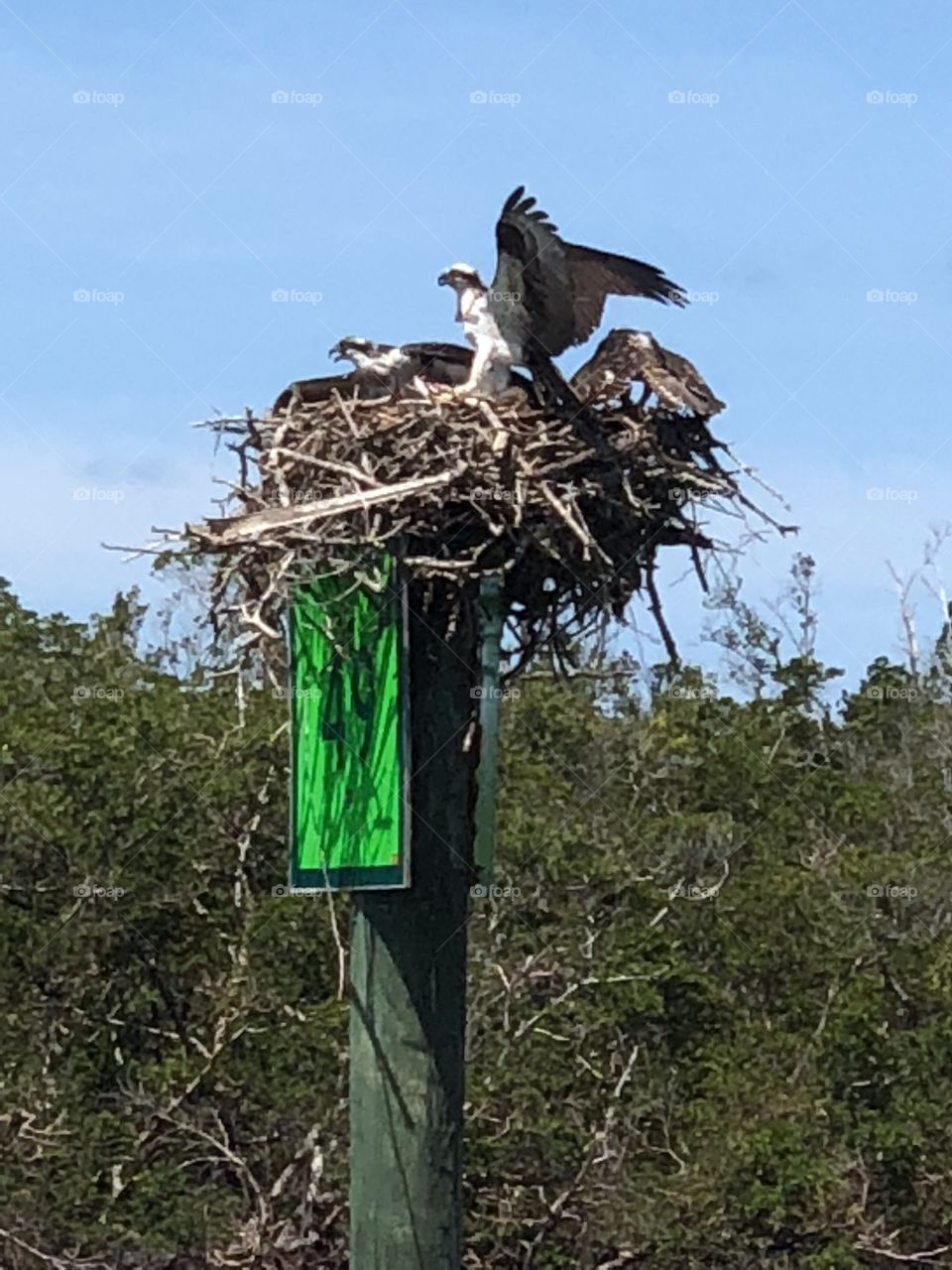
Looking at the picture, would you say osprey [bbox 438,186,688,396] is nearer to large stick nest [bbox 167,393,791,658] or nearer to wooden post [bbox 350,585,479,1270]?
large stick nest [bbox 167,393,791,658]

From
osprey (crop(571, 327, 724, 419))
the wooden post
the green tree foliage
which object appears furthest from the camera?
the green tree foliage

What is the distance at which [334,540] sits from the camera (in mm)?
7340

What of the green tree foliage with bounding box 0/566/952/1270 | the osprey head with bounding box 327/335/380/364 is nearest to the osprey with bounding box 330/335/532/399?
the osprey head with bounding box 327/335/380/364

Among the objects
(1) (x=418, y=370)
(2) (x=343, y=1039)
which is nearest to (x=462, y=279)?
(1) (x=418, y=370)

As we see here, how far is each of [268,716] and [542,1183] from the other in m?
3.42

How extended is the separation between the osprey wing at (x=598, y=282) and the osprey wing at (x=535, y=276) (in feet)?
0.16

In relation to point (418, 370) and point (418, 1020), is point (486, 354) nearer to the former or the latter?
point (418, 370)

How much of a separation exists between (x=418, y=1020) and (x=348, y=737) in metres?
0.89

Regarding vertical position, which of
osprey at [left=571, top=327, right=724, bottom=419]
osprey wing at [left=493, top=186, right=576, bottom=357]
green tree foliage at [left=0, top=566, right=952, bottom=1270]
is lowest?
green tree foliage at [left=0, top=566, right=952, bottom=1270]

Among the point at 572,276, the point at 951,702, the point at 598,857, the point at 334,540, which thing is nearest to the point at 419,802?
the point at 334,540

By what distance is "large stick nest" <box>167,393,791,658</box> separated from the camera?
7434 mm

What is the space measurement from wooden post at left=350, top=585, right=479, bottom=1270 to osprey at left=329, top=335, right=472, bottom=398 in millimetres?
1087

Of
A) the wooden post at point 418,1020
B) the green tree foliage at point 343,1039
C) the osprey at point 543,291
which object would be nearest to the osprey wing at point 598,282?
the osprey at point 543,291

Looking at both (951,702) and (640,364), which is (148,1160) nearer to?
(640,364)
